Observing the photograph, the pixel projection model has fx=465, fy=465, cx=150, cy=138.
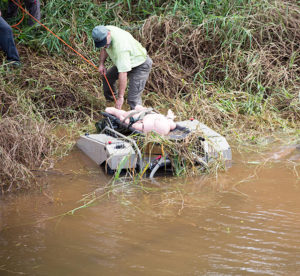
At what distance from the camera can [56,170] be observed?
4.79m

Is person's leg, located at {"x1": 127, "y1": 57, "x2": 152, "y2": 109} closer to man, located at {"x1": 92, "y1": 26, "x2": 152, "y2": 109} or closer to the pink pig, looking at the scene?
man, located at {"x1": 92, "y1": 26, "x2": 152, "y2": 109}

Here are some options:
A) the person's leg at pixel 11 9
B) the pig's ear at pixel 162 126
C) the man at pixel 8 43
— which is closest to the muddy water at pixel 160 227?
the pig's ear at pixel 162 126

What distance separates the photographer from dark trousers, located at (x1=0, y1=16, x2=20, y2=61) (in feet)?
24.3

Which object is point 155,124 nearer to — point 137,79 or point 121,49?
point 121,49

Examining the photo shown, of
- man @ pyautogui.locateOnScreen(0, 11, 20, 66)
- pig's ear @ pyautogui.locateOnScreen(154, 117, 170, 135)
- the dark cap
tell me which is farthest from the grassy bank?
pig's ear @ pyautogui.locateOnScreen(154, 117, 170, 135)

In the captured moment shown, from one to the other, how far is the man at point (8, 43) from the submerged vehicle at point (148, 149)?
3.12 m

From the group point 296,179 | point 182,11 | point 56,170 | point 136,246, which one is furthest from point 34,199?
point 182,11

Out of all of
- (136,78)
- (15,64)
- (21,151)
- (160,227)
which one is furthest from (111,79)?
(160,227)

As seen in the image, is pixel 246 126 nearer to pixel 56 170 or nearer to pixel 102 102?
pixel 102 102

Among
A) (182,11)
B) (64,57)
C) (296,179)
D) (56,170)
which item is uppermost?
(182,11)

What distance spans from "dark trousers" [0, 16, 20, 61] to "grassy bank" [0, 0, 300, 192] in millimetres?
234

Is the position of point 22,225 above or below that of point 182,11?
below

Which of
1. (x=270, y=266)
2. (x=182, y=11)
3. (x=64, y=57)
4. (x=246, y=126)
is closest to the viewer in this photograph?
(x=270, y=266)

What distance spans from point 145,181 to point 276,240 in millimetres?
1623
